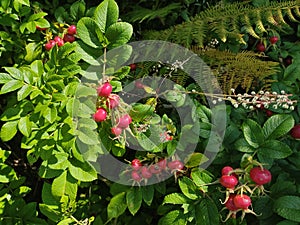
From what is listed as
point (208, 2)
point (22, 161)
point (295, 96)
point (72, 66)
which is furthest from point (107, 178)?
point (208, 2)

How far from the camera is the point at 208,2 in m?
1.67

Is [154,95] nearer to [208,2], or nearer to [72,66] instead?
[72,66]

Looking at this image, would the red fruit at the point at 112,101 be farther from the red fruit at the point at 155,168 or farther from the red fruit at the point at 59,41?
the red fruit at the point at 59,41

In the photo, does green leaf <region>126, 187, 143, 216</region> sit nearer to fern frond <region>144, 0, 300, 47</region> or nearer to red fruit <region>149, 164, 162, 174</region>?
red fruit <region>149, 164, 162, 174</region>

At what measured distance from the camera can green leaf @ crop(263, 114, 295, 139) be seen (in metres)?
1.08

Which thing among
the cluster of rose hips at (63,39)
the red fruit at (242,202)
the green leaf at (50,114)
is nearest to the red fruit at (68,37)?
the cluster of rose hips at (63,39)

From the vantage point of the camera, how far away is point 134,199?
112 cm

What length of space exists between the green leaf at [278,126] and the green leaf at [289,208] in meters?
0.16

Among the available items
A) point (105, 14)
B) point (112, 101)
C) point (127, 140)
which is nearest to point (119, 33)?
point (105, 14)

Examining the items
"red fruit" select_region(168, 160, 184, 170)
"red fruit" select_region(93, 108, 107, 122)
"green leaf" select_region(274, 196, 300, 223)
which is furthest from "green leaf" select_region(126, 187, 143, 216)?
"green leaf" select_region(274, 196, 300, 223)

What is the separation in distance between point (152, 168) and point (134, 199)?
0.09 metres

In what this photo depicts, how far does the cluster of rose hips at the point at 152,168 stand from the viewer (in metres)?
1.09

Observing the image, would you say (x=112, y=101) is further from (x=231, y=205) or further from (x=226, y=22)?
(x=226, y=22)

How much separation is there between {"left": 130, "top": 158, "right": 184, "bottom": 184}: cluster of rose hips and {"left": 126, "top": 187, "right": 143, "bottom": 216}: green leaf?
0.03 m
